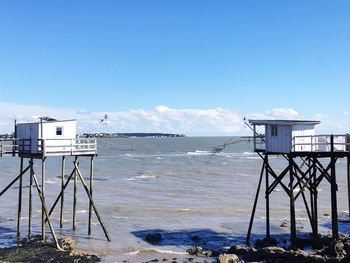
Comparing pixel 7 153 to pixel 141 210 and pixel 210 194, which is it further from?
pixel 210 194

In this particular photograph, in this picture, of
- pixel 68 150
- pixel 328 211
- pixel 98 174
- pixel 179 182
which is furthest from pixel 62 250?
pixel 98 174

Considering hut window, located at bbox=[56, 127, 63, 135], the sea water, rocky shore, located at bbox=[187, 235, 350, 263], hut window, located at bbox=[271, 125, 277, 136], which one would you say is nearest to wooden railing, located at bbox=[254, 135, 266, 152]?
hut window, located at bbox=[271, 125, 277, 136]

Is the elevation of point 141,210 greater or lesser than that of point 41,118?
lesser

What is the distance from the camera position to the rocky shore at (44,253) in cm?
2225

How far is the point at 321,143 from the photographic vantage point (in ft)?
78.0

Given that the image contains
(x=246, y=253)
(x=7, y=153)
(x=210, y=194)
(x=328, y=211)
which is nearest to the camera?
(x=246, y=253)

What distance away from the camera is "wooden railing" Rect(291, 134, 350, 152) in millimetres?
23536

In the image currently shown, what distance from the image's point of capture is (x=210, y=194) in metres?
49.8

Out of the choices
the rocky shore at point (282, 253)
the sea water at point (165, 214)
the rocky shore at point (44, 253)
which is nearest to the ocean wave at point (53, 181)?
the sea water at point (165, 214)

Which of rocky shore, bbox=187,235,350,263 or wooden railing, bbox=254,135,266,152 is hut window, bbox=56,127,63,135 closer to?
rocky shore, bbox=187,235,350,263

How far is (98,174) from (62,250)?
160 feet

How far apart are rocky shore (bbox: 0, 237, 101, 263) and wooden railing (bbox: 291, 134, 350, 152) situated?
1186cm

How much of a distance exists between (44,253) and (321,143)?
15.1m

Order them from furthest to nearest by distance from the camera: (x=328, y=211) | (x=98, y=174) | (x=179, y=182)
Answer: (x=98, y=174) → (x=179, y=182) → (x=328, y=211)
